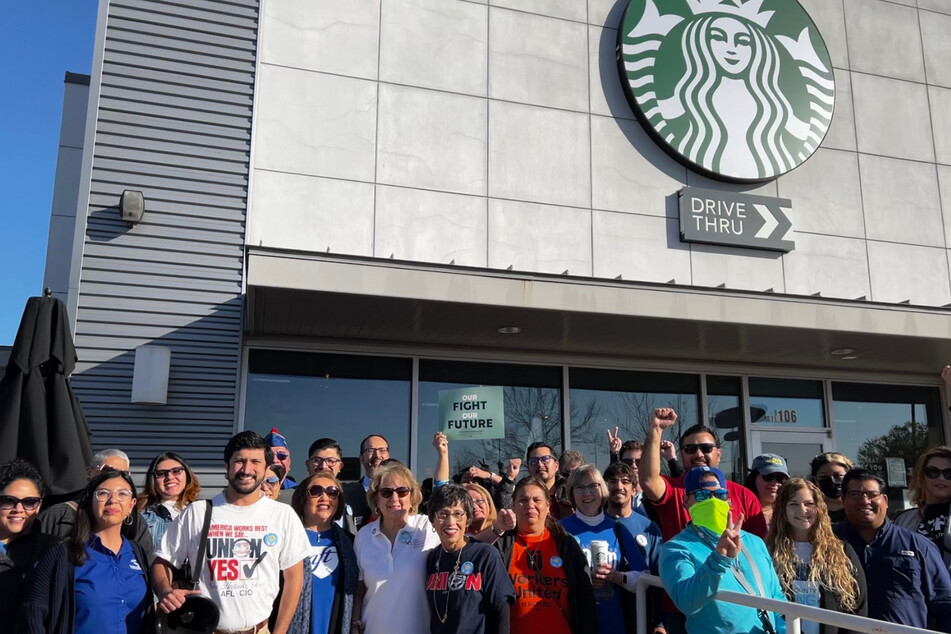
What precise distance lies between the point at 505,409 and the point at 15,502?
230 inches

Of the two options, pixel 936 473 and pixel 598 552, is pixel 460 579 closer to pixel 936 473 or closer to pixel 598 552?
pixel 598 552

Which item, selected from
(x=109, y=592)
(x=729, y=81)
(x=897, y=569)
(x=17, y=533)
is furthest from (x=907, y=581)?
(x=729, y=81)

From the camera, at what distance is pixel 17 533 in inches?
157

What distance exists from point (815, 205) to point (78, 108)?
1250 centimetres

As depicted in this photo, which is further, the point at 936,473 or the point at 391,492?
the point at 936,473

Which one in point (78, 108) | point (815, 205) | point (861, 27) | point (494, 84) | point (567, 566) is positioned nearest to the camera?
point (567, 566)

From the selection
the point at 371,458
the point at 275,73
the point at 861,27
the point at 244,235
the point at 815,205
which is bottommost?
the point at 371,458

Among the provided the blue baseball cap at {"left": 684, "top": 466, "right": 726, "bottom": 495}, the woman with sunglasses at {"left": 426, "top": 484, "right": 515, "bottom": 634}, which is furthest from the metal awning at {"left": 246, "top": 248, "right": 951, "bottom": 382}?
the blue baseball cap at {"left": 684, "top": 466, "right": 726, "bottom": 495}

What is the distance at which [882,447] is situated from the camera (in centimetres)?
1046

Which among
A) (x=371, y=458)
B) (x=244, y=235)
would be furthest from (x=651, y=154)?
(x=371, y=458)

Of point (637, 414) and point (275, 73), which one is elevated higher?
point (275, 73)

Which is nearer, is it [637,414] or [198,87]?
[198,87]

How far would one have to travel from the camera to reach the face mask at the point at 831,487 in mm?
5316

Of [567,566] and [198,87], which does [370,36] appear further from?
[567,566]
